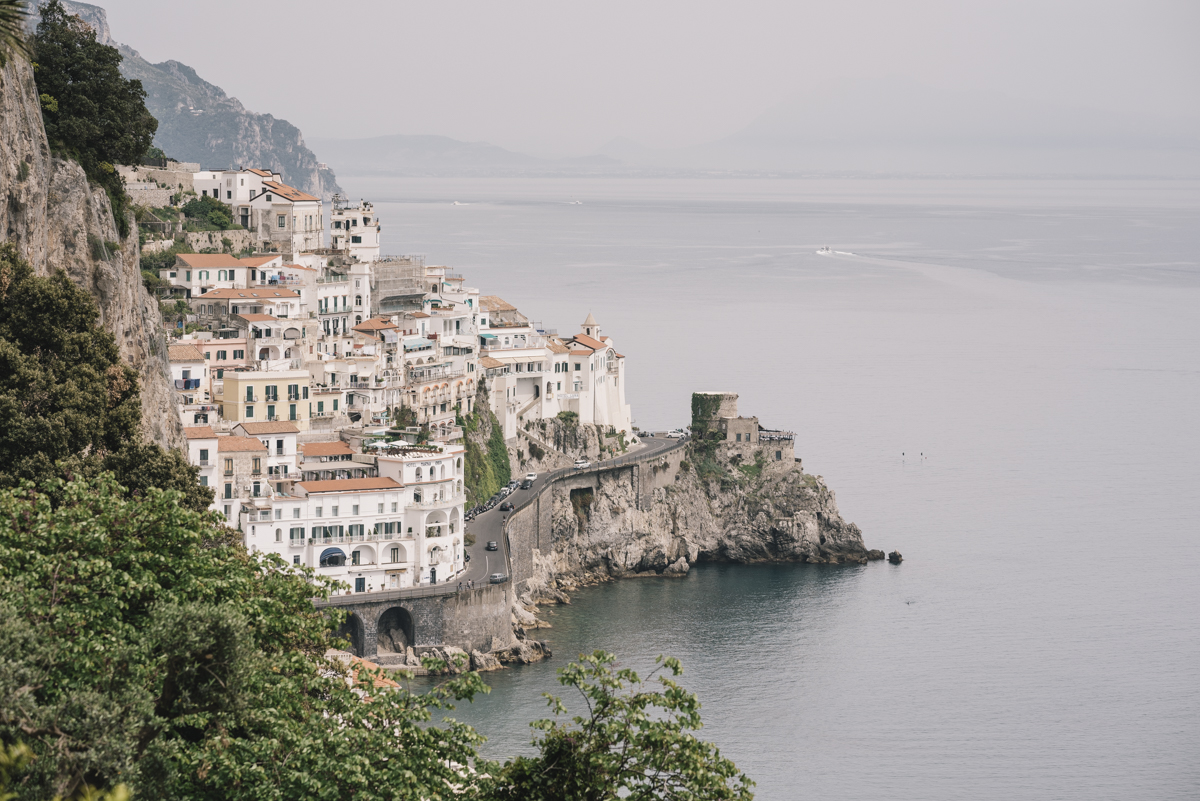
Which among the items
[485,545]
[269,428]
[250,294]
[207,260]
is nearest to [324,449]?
[269,428]

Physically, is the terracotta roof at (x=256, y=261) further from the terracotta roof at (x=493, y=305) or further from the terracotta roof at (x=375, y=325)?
the terracotta roof at (x=493, y=305)

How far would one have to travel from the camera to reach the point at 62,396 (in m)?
34.1

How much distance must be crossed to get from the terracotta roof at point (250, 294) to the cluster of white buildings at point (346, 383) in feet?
0.42

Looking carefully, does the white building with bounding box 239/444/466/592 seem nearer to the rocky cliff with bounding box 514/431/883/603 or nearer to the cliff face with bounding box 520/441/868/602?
the cliff face with bounding box 520/441/868/602

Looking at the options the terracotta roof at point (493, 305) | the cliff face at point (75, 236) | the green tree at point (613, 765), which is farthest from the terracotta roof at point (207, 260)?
the green tree at point (613, 765)

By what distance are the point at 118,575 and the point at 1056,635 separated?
173ft

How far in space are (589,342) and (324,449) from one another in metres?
25.3

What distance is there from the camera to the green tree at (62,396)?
1302 inches

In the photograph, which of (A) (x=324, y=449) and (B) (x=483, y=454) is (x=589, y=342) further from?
(A) (x=324, y=449)

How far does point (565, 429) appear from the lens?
81438 mm

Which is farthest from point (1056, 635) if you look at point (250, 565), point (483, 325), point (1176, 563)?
point (250, 565)

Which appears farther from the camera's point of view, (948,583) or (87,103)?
(948,583)

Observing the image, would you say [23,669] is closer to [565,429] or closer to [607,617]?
[607,617]

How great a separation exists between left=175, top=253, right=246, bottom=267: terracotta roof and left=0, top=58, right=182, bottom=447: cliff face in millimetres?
23904
